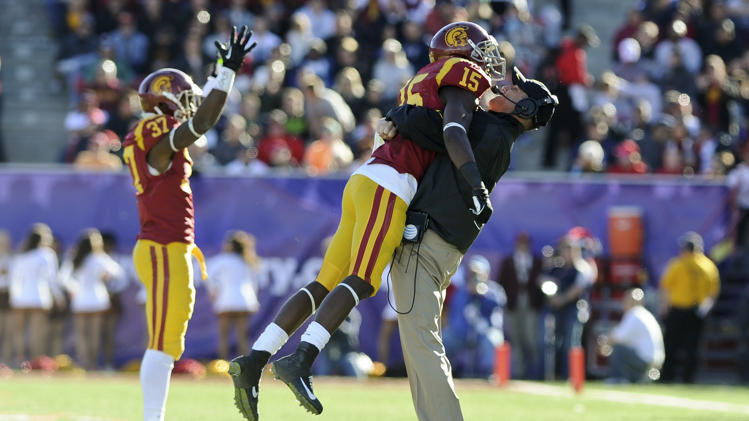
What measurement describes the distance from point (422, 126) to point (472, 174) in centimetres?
42

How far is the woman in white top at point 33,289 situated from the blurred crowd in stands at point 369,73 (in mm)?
1401

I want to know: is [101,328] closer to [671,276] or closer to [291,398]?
[291,398]

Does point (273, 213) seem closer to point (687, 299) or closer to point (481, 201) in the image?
point (687, 299)

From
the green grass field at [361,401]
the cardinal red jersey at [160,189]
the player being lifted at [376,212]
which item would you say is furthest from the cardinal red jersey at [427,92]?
the green grass field at [361,401]

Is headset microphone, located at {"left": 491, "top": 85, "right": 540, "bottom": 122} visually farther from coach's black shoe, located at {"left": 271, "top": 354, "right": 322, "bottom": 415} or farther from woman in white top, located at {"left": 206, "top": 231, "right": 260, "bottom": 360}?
woman in white top, located at {"left": 206, "top": 231, "right": 260, "bottom": 360}

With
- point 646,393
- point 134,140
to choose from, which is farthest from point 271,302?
point 134,140

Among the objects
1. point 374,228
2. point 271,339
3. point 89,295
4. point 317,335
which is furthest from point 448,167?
point 89,295

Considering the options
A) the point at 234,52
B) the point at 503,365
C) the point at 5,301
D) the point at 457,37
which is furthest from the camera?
the point at 5,301

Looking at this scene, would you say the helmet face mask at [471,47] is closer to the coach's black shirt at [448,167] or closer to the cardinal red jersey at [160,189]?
the coach's black shirt at [448,167]

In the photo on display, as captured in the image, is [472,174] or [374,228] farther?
[374,228]

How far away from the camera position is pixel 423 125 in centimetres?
633

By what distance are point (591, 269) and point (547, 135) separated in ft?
10.4

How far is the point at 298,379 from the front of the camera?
600 centimetres

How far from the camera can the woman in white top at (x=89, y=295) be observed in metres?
14.5
